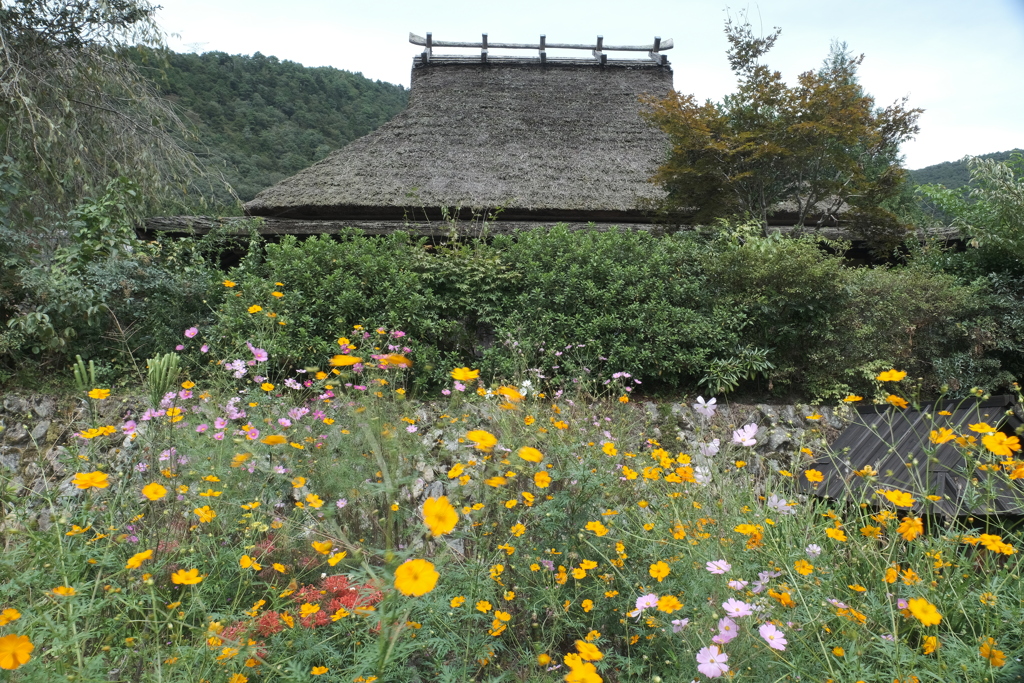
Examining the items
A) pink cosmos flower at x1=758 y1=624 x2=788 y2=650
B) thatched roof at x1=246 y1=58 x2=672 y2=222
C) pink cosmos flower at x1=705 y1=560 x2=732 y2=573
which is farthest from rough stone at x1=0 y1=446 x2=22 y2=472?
pink cosmos flower at x1=758 y1=624 x2=788 y2=650

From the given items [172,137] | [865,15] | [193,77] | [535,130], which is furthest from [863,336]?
[193,77]

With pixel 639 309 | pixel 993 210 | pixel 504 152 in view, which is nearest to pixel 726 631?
pixel 639 309

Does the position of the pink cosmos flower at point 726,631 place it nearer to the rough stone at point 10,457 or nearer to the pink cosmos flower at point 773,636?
the pink cosmos flower at point 773,636

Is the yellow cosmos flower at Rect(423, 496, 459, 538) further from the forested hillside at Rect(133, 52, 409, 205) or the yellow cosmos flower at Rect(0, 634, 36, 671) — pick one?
the forested hillside at Rect(133, 52, 409, 205)

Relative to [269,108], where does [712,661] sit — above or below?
below

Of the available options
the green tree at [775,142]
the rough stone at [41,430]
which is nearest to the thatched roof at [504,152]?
the green tree at [775,142]

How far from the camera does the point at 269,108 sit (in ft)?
52.5

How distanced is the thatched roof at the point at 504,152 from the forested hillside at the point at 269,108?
140 inches

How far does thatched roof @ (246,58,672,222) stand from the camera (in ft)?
27.6

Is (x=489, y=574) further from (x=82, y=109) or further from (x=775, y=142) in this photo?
(x=82, y=109)

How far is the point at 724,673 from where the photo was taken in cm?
116

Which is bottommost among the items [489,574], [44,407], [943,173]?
[44,407]

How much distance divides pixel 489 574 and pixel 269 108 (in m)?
17.2

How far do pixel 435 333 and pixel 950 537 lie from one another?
13.8 feet
